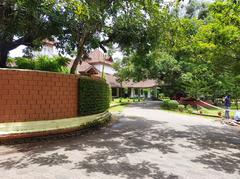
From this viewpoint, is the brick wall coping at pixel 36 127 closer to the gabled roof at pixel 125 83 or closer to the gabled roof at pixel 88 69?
the gabled roof at pixel 88 69

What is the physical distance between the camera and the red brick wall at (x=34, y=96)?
7930 mm

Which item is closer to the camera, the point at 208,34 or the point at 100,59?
the point at 208,34

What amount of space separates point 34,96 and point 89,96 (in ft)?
10.6

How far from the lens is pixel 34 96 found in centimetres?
850

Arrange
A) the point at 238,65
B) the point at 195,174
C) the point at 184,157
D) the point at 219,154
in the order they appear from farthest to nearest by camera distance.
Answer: the point at 238,65, the point at 219,154, the point at 184,157, the point at 195,174

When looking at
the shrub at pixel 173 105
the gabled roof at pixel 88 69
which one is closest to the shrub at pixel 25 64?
the gabled roof at pixel 88 69

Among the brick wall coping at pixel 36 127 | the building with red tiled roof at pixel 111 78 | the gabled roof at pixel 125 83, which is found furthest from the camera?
the building with red tiled roof at pixel 111 78

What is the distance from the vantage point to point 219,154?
7363 mm

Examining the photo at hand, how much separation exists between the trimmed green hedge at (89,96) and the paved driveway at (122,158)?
1.59 meters

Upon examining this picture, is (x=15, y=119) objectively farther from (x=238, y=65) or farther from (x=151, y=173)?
(x=238, y=65)

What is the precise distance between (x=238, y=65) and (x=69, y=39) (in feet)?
29.0

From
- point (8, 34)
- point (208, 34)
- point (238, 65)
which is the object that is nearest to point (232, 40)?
point (208, 34)

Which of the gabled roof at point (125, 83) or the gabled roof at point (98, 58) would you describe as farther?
the gabled roof at point (98, 58)

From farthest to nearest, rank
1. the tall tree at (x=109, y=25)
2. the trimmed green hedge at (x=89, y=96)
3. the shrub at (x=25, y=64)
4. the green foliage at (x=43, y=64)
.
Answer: the shrub at (x=25, y=64) < the green foliage at (x=43, y=64) < the trimmed green hedge at (x=89, y=96) < the tall tree at (x=109, y=25)
